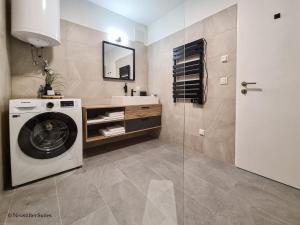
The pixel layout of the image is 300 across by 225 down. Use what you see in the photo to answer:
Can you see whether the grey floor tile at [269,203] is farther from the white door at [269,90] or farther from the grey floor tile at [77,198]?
the grey floor tile at [77,198]

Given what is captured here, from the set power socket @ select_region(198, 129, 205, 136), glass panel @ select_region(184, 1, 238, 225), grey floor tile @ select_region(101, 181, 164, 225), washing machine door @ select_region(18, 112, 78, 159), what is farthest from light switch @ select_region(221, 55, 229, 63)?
washing machine door @ select_region(18, 112, 78, 159)

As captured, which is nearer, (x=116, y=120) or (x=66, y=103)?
(x=66, y=103)

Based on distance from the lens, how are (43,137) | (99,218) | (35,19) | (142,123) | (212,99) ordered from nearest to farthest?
1. (99,218)
2. (35,19)
3. (43,137)
4. (212,99)
5. (142,123)

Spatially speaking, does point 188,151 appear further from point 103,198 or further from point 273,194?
point 103,198

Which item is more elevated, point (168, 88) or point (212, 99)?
point (168, 88)

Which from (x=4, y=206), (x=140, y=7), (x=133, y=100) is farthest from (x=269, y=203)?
(x=140, y=7)

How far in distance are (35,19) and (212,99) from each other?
7.19 ft

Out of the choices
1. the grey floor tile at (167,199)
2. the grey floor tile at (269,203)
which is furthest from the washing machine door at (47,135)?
the grey floor tile at (269,203)

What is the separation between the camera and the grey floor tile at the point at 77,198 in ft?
3.61

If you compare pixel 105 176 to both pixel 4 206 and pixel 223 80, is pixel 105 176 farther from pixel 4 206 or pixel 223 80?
pixel 223 80

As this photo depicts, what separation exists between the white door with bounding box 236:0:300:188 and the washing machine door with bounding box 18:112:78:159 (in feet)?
6.44

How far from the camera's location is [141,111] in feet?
8.30

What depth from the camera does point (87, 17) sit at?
91.0 inches

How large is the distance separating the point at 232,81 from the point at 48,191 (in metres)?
2.25
